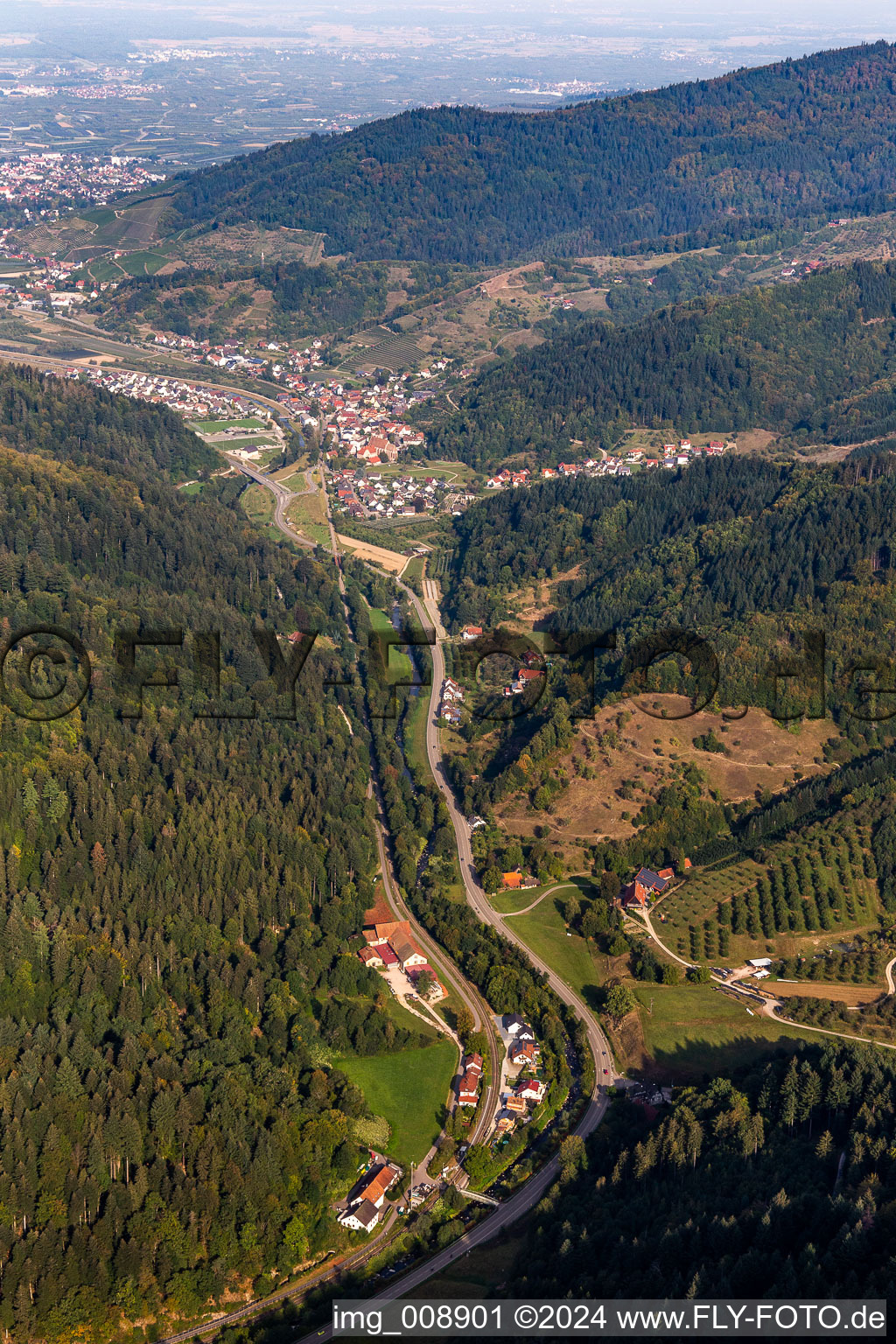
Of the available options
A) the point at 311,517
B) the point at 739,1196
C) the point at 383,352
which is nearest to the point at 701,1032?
the point at 739,1196

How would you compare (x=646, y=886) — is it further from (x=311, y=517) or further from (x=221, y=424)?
(x=221, y=424)

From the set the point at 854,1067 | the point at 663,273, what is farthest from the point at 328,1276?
the point at 663,273

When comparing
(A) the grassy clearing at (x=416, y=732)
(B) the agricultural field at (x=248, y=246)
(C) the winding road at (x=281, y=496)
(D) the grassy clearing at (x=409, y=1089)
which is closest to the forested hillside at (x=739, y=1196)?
(D) the grassy clearing at (x=409, y=1089)

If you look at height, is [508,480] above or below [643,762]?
above

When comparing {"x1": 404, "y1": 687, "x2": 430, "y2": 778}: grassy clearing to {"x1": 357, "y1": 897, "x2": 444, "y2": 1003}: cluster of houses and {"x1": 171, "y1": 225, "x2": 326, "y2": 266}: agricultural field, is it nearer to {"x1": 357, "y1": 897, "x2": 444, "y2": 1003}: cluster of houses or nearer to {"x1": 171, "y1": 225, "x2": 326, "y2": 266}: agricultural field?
{"x1": 357, "y1": 897, "x2": 444, "y2": 1003}: cluster of houses

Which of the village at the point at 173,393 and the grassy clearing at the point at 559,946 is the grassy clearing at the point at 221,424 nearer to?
the village at the point at 173,393
